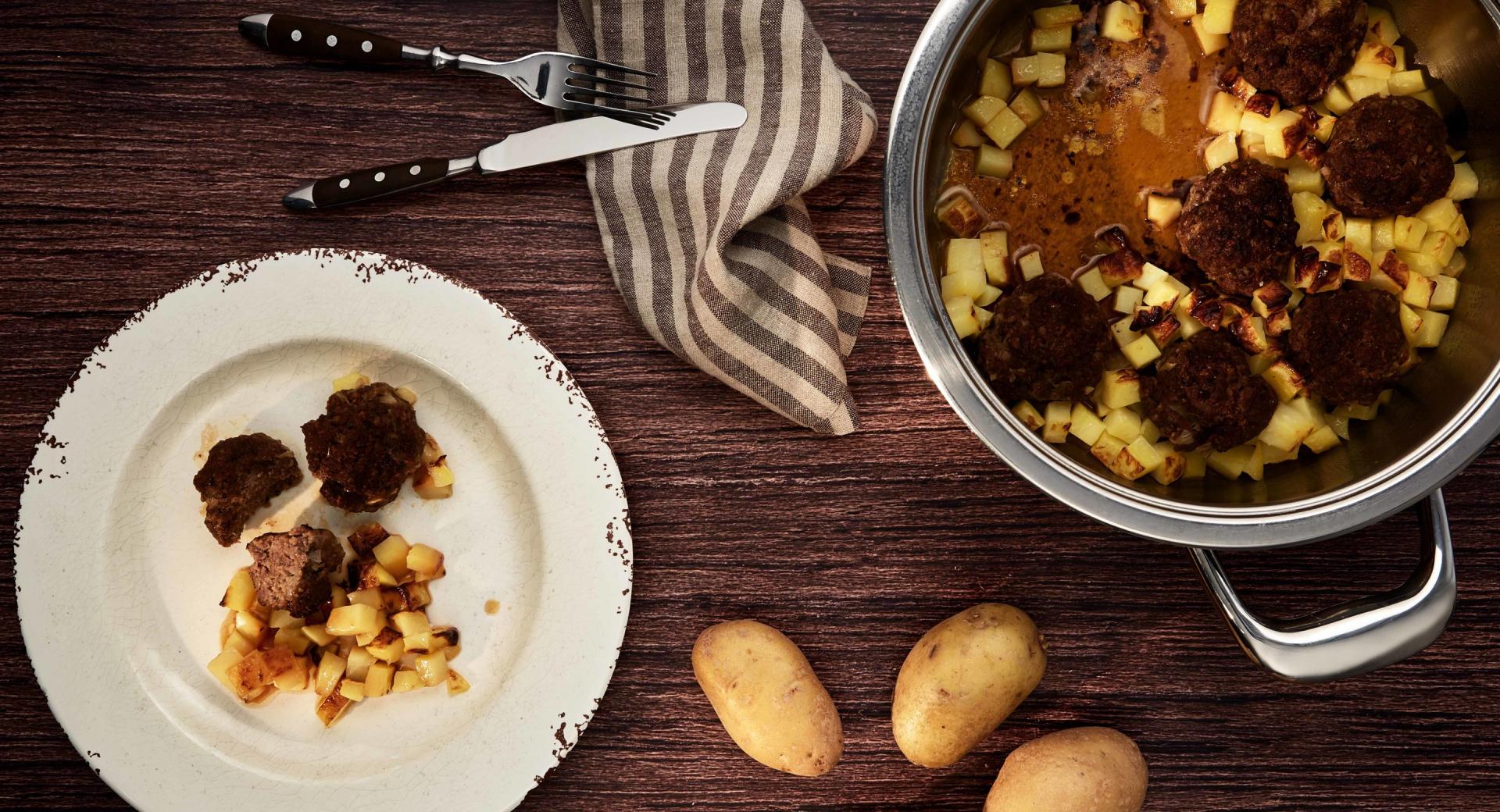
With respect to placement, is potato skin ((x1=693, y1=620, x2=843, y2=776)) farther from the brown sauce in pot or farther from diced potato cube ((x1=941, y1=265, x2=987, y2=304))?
the brown sauce in pot

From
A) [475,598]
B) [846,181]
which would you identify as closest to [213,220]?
→ [475,598]

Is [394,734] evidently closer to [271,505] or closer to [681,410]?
[271,505]

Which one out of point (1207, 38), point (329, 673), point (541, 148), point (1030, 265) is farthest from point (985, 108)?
point (329, 673)

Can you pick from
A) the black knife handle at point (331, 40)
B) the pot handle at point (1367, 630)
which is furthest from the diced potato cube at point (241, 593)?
the pot handle at point (1367, 630)

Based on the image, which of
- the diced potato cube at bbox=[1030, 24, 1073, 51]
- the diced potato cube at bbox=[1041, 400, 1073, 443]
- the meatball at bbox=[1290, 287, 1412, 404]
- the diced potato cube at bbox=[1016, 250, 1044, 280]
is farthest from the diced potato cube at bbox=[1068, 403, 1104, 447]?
the diced potato cube at bbox=[1030, 24, 1073, 51]

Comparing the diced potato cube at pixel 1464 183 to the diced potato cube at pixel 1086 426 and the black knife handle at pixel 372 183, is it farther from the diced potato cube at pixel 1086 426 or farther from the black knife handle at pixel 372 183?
the black knife handle at pixel 372 183

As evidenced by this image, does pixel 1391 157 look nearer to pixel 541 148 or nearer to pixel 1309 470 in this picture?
pixel 1309 470
